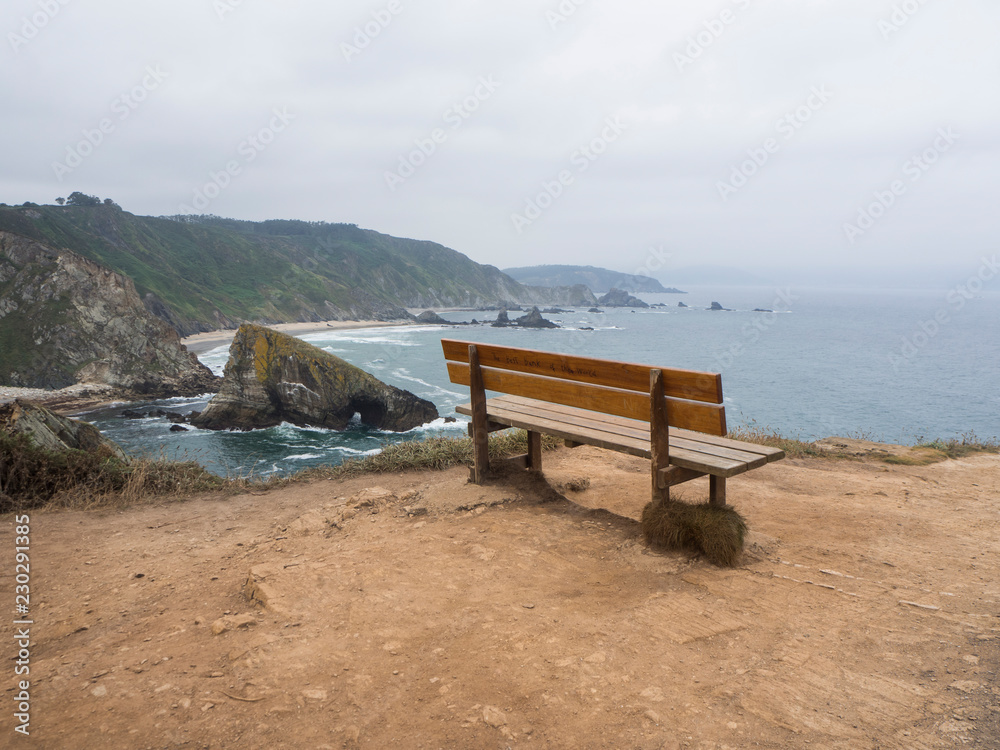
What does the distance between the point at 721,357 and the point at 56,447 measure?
2168 inches

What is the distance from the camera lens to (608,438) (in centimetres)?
465

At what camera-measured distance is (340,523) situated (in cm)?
482

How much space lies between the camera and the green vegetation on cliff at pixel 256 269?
65438 mm

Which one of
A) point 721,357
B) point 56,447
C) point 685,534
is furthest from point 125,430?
point 721,357

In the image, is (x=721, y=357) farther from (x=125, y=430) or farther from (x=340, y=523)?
(x=340, y=523)

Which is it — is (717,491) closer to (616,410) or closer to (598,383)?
(616,410)

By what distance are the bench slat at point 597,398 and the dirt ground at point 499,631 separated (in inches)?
35.8

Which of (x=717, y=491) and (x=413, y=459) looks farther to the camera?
(x=413, y=459)

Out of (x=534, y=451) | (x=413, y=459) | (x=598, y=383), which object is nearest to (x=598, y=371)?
(x=598, y=383)

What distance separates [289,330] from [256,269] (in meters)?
23.5

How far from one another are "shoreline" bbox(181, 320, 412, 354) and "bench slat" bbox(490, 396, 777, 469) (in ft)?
143

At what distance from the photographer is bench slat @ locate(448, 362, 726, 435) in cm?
386

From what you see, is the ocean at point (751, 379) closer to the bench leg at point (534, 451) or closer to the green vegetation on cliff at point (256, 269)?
the bench leg at point (534, 451)

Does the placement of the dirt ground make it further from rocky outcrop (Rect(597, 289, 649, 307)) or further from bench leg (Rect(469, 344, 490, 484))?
rocky outcrop (Rect(597, 289, 649, 307))
